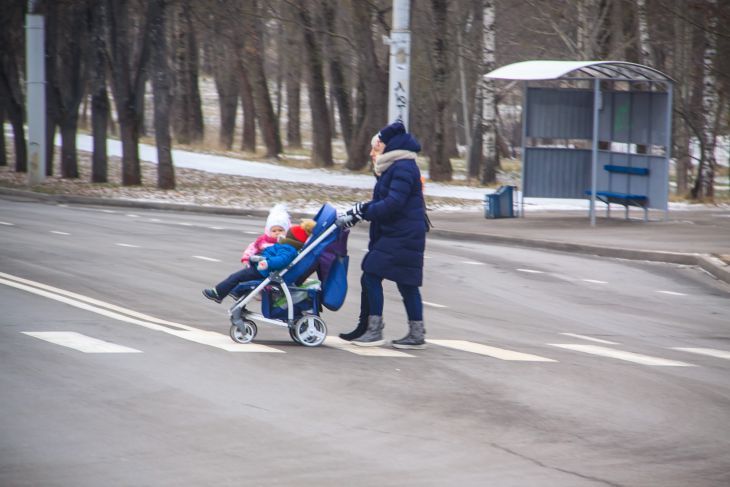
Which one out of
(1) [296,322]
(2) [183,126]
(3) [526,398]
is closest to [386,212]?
(1) [296,322]

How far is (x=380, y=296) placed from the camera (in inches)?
388

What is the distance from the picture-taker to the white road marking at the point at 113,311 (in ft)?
32.4

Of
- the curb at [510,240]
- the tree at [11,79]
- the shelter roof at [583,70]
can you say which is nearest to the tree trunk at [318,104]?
the tree at [11,79]

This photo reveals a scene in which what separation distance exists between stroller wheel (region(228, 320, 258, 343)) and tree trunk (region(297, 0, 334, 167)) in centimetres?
3179

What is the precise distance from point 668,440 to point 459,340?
12.0 ft

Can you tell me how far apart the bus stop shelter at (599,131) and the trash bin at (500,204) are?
953 millimetres

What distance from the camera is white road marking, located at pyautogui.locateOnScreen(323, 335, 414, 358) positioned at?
958 cm

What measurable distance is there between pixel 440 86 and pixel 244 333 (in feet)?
89.0

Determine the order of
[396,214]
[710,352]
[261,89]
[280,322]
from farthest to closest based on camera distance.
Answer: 1. [261,89]
2. [710,352]
3. [280,322]
4. [396,214]

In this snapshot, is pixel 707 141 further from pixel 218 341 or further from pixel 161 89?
pixel 218 341

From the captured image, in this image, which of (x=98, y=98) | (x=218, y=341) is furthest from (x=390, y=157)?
(x=98, y=98)

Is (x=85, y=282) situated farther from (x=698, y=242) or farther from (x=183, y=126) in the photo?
(x=183, y=126)

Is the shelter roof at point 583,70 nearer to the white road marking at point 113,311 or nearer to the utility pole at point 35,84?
the utility pole at point 35,84

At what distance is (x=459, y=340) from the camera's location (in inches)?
416
